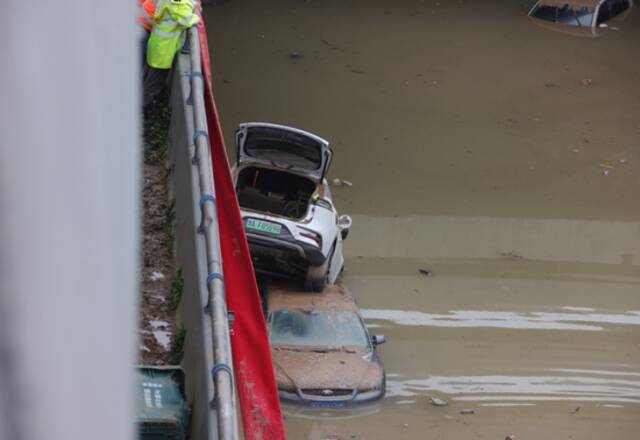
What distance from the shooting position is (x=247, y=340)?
Answer: 288 inches

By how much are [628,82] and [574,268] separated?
8.89 metres

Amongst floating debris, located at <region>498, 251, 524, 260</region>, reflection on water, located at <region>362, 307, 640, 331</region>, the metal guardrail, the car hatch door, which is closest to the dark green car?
the metal guardrail

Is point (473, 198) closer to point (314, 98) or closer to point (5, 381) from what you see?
point (314, 98)

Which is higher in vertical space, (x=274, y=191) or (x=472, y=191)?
(x=274, y=191)

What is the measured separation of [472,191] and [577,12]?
10.4m

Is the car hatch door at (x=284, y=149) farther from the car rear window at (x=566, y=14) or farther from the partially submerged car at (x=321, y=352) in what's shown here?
the car rear window at (x=566, y=14)

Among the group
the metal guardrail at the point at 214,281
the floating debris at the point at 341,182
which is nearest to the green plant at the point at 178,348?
the metal guardrail at the point at 214,281

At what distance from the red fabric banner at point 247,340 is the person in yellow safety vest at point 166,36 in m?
2.89

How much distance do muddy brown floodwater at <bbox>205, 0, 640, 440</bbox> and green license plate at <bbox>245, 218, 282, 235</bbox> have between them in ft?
7.61

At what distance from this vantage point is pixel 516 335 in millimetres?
16047

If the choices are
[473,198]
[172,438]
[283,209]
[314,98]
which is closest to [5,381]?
[172,438]

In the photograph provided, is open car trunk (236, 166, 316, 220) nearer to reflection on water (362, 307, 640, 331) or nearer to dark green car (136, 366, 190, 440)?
reflection on water (362, 307, 640, 331)

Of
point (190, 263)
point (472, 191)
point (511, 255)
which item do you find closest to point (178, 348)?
point (190, 263)

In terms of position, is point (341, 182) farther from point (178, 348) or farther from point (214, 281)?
point (214, 281)
